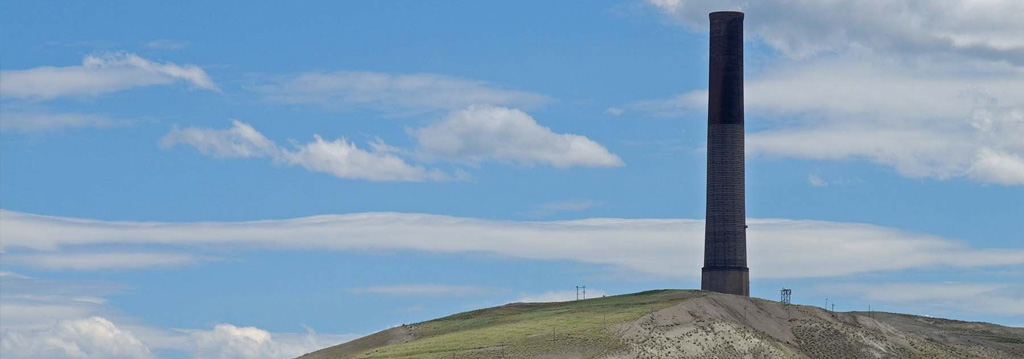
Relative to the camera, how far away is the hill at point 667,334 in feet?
342

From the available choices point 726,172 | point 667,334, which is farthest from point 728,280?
point 667,334

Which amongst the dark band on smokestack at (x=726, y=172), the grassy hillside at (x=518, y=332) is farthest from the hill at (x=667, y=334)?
the dark band on smokestack at (x=726, y=172)

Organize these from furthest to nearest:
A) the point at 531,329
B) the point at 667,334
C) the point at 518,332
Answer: the point at 531,329 → the point at 518,332 → the point at 667,334

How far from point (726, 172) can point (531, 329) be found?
28.7 metres

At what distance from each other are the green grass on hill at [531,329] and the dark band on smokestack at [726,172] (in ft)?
21.7

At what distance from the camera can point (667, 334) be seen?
107 meters

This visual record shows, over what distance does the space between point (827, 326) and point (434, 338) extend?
3247 cm

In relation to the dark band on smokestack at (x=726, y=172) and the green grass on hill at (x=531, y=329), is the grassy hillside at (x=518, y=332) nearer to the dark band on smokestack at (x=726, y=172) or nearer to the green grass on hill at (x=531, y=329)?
the green grass on hill at (x=531, y=329)

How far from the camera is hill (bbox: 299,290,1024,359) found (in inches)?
4107

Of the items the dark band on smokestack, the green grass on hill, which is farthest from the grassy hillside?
the dark band on smokestack

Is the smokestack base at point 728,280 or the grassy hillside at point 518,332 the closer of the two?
the grassy hillside at point 518,332

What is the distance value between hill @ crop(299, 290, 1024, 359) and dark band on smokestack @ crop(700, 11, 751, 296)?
23.1 ft

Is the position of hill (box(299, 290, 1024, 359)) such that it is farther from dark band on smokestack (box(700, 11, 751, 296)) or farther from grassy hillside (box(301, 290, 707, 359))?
dark band on smokestack (box(700, 11, 751, 296))

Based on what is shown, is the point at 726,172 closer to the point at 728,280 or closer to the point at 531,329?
the point at 728,280
